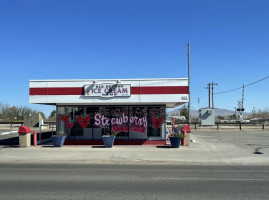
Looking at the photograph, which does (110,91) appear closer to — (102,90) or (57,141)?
(102,90)

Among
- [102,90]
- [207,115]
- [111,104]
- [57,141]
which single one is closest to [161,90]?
[111,104]

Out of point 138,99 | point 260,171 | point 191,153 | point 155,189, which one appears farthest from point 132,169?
point 138,99

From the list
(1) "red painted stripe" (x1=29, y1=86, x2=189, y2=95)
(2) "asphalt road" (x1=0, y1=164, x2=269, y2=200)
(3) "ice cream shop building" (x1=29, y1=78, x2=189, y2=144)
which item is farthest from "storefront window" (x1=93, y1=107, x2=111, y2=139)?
(2) "asphalt road" (x1=0, y1=164, x2=269, y2=200)

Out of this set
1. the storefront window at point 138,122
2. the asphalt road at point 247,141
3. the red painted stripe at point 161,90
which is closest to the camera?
the asphalt road at point 247,141

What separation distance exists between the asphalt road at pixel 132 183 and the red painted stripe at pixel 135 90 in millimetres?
8055

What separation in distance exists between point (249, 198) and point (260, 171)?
4445mm

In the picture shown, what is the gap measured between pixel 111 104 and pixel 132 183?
37.8 ft

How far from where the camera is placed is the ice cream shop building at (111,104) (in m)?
18.3

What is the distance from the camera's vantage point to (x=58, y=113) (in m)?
20.0

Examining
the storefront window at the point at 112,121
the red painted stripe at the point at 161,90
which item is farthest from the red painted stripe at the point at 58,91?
the red painted stripe at the point at 161,90

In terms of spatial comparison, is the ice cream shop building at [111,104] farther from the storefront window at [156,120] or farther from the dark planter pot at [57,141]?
the dark planter pot at [57,141]

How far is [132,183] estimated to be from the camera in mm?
8188

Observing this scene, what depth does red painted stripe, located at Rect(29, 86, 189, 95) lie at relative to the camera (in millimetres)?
18266

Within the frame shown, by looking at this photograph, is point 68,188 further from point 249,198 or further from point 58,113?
point 58,113
